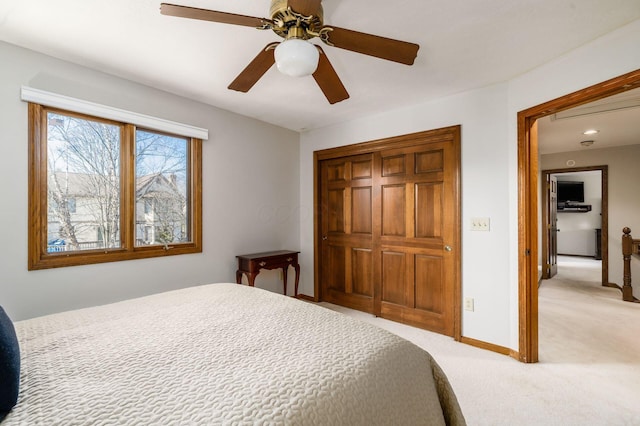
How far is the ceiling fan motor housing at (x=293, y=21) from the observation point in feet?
4.17

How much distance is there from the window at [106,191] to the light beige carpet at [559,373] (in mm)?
2339

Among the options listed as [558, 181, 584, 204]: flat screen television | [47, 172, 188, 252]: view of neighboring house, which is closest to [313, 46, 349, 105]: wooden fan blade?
[47, 172, 188, 252]: view of neighboring house

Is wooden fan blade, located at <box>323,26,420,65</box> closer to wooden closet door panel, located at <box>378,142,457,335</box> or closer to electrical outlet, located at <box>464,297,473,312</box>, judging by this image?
wooden closet door panel, located at <box>378,142,457,335</box>

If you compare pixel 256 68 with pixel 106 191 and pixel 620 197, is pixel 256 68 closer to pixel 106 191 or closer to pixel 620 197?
pixel 106 191

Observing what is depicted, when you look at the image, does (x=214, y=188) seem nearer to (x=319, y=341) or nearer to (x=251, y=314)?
(x=251, y=314)

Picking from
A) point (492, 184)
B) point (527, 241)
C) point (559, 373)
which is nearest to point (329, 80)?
point (492, 184)

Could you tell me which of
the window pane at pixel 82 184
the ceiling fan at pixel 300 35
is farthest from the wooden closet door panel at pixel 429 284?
the window pane at pixel 82 184

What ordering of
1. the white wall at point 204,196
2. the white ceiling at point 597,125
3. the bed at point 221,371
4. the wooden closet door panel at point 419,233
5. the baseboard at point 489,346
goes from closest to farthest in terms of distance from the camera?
the bed at point 221,371 → the white wall at point 204,196 → the baseboard at point 489,346 → the wooden closet door panel at point 419,233 → the white ceiling at point 597,125

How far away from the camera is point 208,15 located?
1278 mm

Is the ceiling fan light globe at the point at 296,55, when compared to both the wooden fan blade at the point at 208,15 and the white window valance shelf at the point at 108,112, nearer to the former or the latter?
the wooden fan blade at the point at 208,15

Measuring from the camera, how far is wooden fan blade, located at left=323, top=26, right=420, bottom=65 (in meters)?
1.39

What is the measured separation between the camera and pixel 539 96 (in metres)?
2.25

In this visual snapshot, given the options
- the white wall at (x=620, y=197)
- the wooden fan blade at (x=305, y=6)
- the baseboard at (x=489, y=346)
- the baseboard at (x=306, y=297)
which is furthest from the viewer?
the white wall at (x=620, y=197)

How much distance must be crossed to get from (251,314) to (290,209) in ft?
8.50
